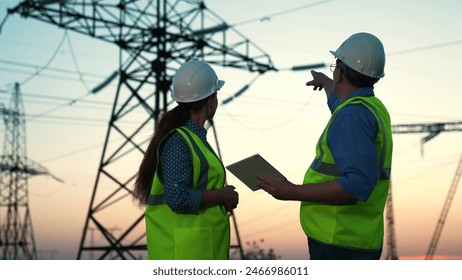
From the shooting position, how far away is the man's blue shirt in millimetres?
3635

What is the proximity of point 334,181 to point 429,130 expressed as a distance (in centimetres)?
3228

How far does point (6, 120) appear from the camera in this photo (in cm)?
2938

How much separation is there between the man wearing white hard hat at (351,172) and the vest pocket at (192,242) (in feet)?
2.06

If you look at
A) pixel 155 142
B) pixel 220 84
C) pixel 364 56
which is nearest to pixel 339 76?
pixel 364 56

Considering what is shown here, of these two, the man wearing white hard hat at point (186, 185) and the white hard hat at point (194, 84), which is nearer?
the man wearing white hard hat at point (186, 185)

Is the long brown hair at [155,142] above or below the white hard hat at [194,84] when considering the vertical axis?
below

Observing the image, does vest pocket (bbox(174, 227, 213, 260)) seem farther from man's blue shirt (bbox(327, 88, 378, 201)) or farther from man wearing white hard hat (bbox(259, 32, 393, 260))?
man's blue shirt (bbox(327, 88, 378, 201))

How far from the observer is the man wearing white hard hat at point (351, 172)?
367 centimetres

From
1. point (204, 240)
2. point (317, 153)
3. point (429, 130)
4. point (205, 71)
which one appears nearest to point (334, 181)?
point (317, 153)

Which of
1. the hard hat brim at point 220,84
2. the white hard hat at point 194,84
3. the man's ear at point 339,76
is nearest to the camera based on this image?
the man's ear at point 339,76

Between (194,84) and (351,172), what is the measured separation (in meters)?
1.34

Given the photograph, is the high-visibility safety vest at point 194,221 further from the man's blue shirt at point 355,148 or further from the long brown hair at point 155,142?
the man's blue shirt at point 355,148

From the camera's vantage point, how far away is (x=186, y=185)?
4.17 m

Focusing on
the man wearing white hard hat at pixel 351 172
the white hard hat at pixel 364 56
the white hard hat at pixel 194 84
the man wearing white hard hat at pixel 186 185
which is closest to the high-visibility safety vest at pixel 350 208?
the man wearing white hard hat at pixel 351 172
